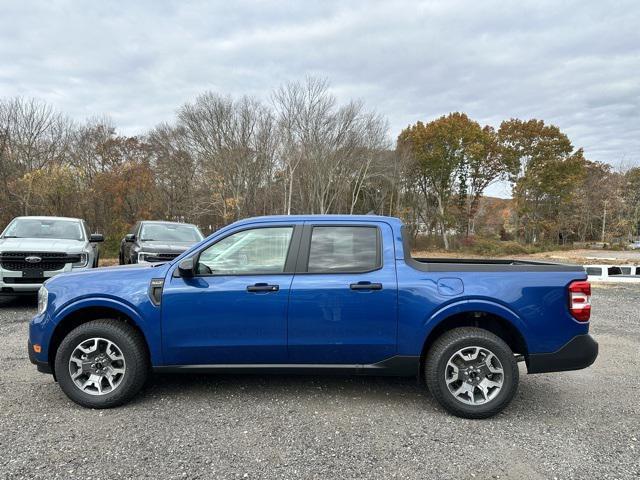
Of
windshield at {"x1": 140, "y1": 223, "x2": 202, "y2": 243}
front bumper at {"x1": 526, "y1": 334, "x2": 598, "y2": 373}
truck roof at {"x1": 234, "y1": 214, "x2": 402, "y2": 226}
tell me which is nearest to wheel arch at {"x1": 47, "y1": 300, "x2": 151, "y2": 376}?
truck roof at {"x1": 234, "y1": 214, "x2": 402, "y2": 226}

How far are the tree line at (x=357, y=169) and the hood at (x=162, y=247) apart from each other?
1640 centimetres

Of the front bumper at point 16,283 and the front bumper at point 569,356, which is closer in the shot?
the front bumper at point 569,356

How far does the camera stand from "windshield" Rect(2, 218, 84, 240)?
8181mm

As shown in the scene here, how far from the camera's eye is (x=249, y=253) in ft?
12.1

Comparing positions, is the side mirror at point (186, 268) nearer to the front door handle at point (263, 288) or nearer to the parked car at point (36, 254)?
the front door handle at point (263, 288)

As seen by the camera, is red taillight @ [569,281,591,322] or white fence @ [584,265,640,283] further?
white fence @ [584,265,640,283]

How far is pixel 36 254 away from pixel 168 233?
357cm

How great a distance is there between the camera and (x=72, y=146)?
26094mm

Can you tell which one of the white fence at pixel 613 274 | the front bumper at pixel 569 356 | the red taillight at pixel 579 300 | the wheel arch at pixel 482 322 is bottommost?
the white fence at pixel 613 274

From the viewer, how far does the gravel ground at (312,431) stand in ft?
8.98

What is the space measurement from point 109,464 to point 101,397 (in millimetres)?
965

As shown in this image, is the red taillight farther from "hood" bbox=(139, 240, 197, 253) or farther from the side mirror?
"hood" bbox=(139, 240, 197, 253)

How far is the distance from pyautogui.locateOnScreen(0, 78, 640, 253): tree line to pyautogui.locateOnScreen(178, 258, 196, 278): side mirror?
2297cm

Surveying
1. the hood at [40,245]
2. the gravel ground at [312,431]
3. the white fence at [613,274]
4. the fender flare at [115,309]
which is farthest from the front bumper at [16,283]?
the white fence at [613,274]
